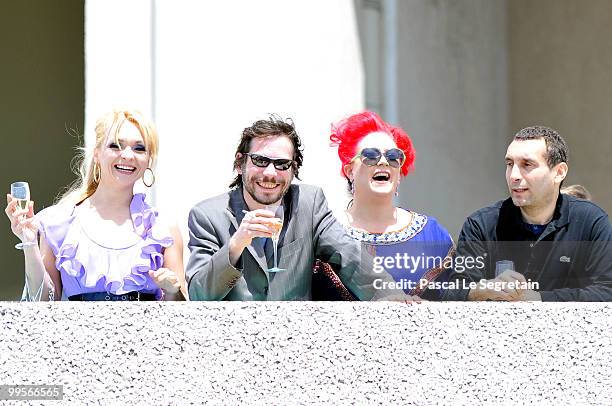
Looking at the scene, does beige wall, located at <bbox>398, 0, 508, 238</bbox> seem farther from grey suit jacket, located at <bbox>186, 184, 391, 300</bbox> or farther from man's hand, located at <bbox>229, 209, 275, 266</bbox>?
man's hand, located at <bbox>229, 209, 275, 266</bbox>

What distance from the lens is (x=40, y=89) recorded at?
10367 mm

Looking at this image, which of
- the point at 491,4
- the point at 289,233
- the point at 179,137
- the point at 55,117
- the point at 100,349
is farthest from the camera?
the point at 491,4

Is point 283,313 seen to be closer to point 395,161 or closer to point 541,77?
point 395,161

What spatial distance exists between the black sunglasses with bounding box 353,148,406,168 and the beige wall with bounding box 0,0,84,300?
18.1 feet

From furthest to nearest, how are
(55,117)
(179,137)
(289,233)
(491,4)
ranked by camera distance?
(491,4)
(55,117)
(179,137)
(289,233)

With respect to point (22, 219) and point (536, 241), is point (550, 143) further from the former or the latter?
point (22, 219)

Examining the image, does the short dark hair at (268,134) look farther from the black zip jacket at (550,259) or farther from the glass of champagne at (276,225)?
the black zip jacket at (550,259)

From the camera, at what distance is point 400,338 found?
411 centimetres

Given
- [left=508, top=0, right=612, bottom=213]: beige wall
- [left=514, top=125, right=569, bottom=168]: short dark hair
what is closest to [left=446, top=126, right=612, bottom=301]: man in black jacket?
[left=514, top=125, right=569, bottom=168]: short dark hair

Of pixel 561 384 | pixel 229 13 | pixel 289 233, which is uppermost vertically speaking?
pixel 229 13

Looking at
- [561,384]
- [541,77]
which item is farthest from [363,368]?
[541,77]

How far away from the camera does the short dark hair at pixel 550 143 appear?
4695mm

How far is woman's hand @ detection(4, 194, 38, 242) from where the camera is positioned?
4324 mm

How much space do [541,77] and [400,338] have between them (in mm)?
7577
